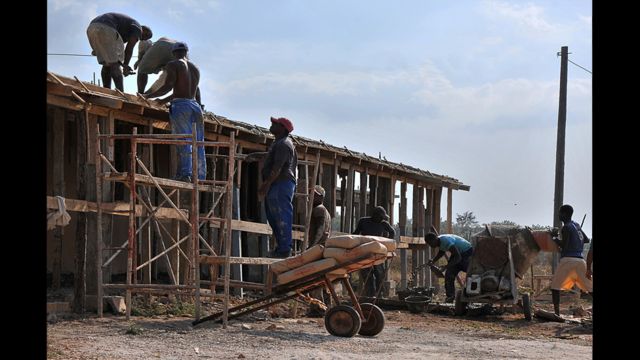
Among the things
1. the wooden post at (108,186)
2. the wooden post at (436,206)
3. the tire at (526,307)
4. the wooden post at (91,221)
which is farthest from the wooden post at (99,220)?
the wooden post at (436,206)

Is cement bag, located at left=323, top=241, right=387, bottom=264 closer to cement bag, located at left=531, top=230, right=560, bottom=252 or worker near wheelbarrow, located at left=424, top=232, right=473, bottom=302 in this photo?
cement bag, located at left=531, top=230, right=560, bottom=252

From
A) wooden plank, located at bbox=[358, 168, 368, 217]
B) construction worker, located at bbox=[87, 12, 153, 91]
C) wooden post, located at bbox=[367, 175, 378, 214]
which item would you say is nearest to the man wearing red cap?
construction worker, located at bbox=[87, 12, 153, 91]

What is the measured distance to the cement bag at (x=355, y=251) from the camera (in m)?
9.89

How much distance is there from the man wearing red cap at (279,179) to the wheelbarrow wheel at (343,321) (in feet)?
5.45

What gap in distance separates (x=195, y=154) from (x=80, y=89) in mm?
2038

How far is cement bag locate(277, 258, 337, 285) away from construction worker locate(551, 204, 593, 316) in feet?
18.7

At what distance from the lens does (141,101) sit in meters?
12.6

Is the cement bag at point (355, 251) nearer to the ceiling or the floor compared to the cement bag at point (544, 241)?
nearer to the ceiling

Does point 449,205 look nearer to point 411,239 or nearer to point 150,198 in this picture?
point 411,239

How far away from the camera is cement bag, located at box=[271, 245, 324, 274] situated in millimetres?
10141

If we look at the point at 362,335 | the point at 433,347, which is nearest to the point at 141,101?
the point at 362,335

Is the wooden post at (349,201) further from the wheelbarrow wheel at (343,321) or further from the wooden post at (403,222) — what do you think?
the wheelbarrow wheel at (343,321)
